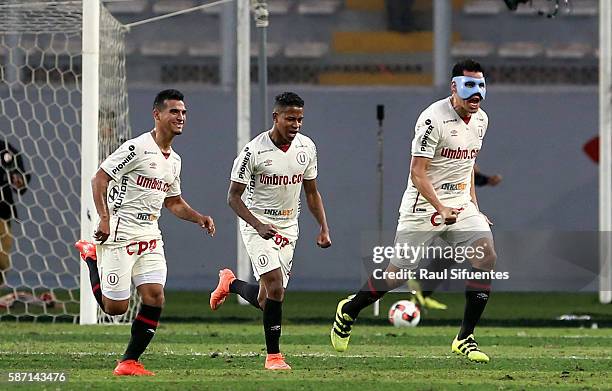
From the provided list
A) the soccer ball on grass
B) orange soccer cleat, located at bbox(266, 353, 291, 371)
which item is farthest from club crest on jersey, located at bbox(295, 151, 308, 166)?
the soccer ball on grass

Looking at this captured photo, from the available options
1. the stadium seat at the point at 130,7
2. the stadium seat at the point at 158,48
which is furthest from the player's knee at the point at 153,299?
the stadium seat at the point at 158,48

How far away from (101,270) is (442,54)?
1003 centimetres

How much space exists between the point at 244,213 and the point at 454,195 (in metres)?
1.61

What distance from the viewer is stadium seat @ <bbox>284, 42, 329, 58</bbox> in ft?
60.9

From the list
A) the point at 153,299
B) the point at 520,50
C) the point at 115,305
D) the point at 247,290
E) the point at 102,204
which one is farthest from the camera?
the point at 520,50

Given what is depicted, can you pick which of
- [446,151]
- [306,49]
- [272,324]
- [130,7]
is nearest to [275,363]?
[272,324]

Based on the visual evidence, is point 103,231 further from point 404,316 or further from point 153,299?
point 404,316

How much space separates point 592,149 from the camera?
59.2ft

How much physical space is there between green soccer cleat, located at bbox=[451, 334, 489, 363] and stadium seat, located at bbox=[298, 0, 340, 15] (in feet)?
32.1

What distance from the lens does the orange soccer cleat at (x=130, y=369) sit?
328 inches

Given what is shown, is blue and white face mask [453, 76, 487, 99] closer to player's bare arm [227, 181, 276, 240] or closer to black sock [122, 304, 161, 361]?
player's bare arm [227, 181, 276, 240]

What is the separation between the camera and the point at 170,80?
18641mm

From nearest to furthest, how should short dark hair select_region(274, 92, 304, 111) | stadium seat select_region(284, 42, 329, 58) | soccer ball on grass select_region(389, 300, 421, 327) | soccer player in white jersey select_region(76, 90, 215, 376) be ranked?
1. soccer player in white jersey select_region(76, 90, 215, 376)
2. short dark hair select_region(274, 92, 304, 111)
3. soccer ball on grass select_region(389, 300, 421, 327)
4. stadium seat select_region(284, 42, 329, 58)

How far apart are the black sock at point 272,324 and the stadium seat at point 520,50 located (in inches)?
397
